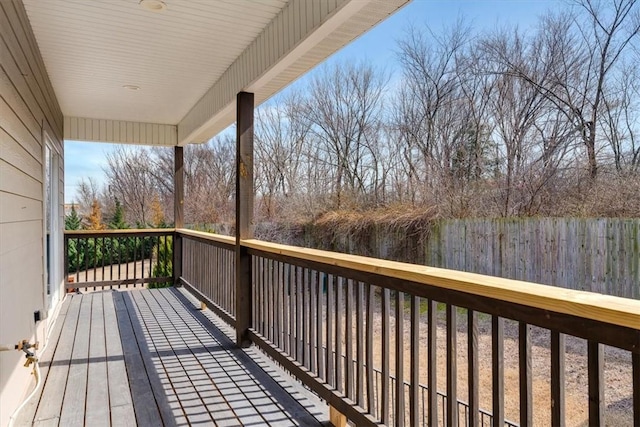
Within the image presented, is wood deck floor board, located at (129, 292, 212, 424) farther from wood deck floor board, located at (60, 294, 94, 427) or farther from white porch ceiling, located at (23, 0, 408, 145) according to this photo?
white porch ceiling, located at (23, 0, 408, 145)

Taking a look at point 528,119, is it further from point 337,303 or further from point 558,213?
point 337,303

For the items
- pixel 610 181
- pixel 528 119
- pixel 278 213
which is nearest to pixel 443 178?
pixel 528 119

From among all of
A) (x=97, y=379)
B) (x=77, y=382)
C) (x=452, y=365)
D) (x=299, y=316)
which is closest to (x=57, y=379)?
(x=77, y=382)

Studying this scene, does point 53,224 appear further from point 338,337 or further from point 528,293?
point 528,293

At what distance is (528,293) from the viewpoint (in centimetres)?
130

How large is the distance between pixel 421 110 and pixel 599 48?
3315 millimetres

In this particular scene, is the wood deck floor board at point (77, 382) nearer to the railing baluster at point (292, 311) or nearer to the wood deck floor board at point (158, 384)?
the wood deck floor board at point (158, 384)

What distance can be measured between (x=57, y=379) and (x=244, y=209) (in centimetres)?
193

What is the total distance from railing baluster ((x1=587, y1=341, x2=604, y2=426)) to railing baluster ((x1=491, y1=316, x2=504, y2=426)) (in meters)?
0.33

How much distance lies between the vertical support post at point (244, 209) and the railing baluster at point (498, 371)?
269cm

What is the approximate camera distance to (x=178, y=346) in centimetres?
387

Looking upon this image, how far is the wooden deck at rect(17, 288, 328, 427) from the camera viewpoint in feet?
8.32

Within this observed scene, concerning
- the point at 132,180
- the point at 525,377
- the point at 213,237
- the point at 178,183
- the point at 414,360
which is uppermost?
the point at 132,180

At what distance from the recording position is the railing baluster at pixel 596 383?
115 cm
